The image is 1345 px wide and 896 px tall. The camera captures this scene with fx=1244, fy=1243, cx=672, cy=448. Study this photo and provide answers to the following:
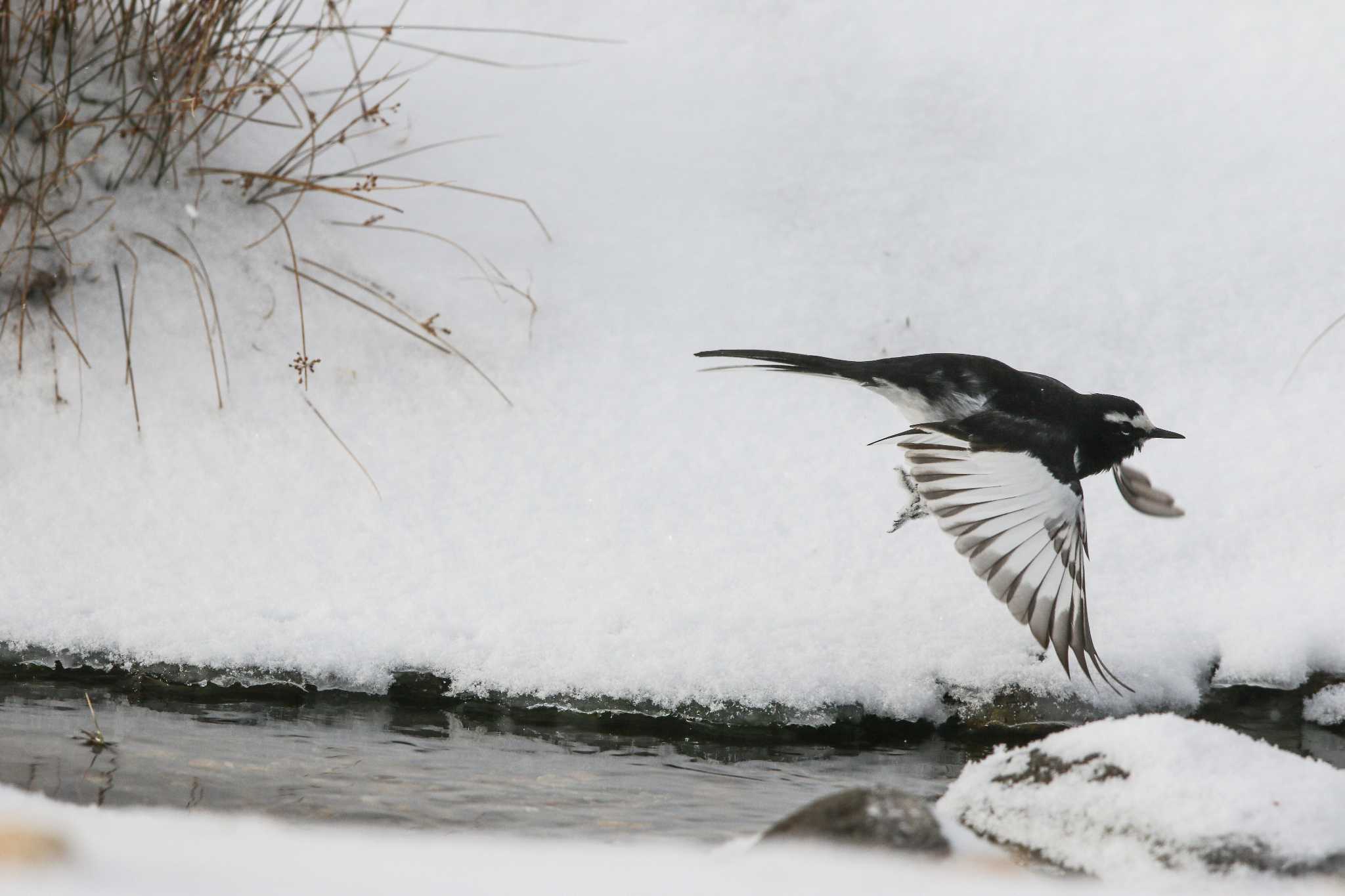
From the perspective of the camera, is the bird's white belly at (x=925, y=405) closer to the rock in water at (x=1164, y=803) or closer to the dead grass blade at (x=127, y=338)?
the rock in water at (x=1164, y=803)

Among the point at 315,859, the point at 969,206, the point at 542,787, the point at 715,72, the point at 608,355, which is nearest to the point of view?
the point at 315,859

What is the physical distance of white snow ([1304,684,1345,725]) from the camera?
9.64 feet

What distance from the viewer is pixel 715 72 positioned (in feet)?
17.2

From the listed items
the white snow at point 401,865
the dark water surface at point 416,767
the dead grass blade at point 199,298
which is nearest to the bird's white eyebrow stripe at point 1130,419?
the dark water surface at point 416,767

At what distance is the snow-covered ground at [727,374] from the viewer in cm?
309

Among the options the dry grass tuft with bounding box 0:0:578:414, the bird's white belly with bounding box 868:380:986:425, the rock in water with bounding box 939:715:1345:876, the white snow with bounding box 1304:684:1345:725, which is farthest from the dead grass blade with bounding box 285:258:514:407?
the white snow with bounding box 1304:684:1345:725

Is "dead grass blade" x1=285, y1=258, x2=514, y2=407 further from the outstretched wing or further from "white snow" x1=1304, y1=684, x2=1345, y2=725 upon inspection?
"white snow" x1=1304, y1=684, x2=1345, y2=725

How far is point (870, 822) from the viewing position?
1.96 meters

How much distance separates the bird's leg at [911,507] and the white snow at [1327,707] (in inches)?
39.9

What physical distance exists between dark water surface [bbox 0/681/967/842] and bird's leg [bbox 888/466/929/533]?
2.17 ft

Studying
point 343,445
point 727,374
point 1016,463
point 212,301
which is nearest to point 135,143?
point 212,301

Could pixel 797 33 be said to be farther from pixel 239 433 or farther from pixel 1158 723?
pixel 1158 723

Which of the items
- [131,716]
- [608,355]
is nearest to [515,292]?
[608,355]

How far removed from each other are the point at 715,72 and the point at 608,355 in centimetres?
177
